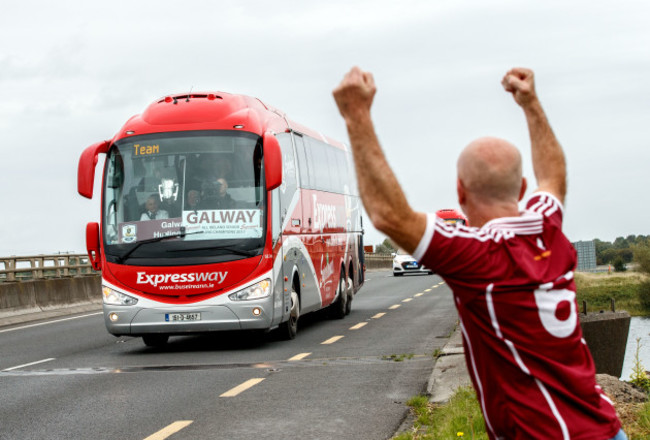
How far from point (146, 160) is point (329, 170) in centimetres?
606

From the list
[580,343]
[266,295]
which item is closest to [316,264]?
[266,295]

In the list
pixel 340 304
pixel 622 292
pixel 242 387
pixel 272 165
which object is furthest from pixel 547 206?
pixel 622 292

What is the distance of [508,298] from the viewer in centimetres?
267

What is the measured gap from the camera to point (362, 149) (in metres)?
2.66

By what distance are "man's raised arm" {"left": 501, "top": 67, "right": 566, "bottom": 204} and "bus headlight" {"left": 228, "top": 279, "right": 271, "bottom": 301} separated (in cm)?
1078

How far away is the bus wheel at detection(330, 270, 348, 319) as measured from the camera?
66.0ft

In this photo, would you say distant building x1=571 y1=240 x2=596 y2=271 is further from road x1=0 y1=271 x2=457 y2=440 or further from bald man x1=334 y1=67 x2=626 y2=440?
bald man x1=334 y1=67 x2=626 y2=440

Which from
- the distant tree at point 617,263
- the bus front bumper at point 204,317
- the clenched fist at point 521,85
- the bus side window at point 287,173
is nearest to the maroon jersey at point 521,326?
the clenched fist at point 521,85

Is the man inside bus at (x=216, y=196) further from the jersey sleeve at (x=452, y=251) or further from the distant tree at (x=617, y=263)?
the distant tree at (x=617, y=263)

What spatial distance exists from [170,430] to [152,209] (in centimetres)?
644

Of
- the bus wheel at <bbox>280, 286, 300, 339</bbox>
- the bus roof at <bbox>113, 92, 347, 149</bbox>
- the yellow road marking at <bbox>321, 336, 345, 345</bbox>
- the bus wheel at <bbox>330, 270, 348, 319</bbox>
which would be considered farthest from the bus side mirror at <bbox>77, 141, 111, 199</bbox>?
the bus wheel at <bbox>330, 270, 348, 319</bbox>

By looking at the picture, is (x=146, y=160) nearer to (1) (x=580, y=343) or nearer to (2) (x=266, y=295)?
(2) (x=266, y=295)

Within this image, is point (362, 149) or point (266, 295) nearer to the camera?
point (362, 149)

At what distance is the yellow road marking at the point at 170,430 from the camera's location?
7.93 metres
